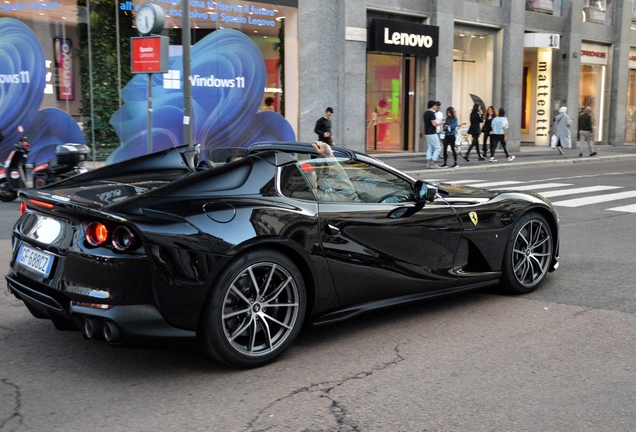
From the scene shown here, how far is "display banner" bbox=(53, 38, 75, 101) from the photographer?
708 inches

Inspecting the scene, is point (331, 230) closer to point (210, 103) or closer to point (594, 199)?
point (594, 199)

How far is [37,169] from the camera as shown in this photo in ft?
40.0

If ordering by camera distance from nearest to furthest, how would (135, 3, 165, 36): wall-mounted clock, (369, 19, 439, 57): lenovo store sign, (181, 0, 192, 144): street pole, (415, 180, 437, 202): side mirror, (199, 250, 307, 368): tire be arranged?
(199, 250, 307, 368): tire → (415, 180, 437, 202): side mirror → (135, 3, 165, 36): wall-mounted clock → (181, 0, 192, 144): street pole → (369, 19, 439, 57): lenovo store sign

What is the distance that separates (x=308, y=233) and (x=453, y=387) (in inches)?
50.4

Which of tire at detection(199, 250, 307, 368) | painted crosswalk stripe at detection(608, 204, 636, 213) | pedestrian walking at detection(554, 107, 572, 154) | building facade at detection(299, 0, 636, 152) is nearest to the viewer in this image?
tire at detection(199, 250, 307, 368)

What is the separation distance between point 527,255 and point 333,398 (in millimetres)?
2894

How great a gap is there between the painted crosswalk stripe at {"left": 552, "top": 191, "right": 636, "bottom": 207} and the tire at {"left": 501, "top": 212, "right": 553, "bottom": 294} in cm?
652

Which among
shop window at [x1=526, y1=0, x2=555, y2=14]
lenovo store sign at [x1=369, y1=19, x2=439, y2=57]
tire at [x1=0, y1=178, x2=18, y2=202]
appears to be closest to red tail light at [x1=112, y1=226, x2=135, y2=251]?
tire at [x1=0, y1=178, x2=18, y2=202]

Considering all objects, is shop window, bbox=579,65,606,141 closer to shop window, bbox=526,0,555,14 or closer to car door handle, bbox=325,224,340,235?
shop window, bbox=526,0,555,14

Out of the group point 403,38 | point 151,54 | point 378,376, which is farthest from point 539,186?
point 378,376

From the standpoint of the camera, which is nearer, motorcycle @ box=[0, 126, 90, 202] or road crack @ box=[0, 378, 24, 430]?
road crack @ box=[0, 378, 24, 430]

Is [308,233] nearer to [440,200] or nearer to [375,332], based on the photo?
[375,332]

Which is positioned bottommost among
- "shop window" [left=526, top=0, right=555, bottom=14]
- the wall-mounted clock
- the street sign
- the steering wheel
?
the steering wheel

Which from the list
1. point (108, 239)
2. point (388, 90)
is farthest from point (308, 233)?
point (388, 90)
